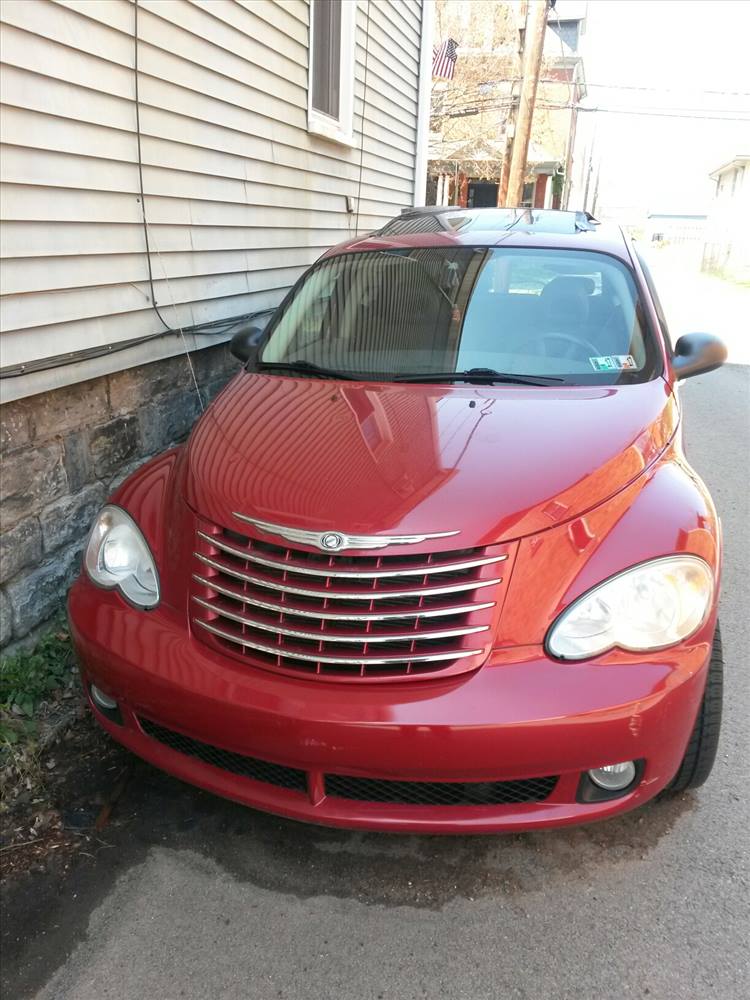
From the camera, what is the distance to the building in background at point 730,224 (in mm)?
28166

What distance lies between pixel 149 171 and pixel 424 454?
265cm

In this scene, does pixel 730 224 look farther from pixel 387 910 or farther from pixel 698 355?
pixel 387 910

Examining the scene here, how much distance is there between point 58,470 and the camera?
3371 mm

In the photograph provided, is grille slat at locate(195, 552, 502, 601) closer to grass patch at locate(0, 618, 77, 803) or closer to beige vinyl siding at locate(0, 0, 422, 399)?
grass patch at locate(0, 618, 77, 803)

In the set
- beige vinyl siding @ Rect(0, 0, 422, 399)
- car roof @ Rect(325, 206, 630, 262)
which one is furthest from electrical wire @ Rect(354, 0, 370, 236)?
car roof @ Rect(325, 206, 630, 262)

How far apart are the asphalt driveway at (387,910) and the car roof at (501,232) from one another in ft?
7.74

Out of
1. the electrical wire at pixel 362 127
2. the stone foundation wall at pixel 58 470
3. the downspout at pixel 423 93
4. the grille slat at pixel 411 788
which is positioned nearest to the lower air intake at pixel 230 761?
the grille slat at pixel 411 788

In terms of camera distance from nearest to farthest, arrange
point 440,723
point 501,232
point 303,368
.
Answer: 1. point 440,723
2. point 303,368
3. point 501,232

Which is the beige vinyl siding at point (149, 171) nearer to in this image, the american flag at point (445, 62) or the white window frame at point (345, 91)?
the white window frame at point (345, 91)

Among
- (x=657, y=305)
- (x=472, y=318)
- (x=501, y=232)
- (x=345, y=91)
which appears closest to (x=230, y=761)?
(x=472, y=318)

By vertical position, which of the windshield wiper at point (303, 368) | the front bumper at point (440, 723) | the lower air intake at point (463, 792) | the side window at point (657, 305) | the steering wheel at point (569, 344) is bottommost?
the lower air intake at point (463, 792)

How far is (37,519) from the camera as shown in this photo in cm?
323

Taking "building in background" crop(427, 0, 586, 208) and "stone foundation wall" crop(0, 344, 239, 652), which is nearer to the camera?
"stone foundation wall" crop(0, 344, 239, 652)

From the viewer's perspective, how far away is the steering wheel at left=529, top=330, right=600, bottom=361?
3.02 m
